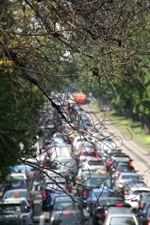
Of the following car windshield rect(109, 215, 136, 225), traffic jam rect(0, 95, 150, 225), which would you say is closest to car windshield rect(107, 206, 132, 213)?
traffic jam rect(0, 95, 150, 225)

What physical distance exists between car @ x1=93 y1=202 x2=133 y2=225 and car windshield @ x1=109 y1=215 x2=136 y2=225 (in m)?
1.71

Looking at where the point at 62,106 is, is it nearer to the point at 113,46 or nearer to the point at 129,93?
the point at 113,46

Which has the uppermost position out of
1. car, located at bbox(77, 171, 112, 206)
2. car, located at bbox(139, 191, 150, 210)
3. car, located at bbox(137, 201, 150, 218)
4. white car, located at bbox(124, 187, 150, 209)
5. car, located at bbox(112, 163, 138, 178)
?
car, located at bbox(112, 163, 138, 178)

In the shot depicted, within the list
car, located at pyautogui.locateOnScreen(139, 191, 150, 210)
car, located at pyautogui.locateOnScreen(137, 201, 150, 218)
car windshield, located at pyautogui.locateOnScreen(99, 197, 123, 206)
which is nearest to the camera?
car windshield, located at pyautogui.locateOnScreen(99, 197, 123, 206)

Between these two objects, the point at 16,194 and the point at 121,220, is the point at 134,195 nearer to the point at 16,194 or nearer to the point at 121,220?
the point at 121,220

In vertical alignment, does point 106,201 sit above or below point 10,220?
above

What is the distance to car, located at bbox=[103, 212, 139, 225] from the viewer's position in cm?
2614

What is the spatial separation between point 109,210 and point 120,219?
2372mm

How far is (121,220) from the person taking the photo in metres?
26.4

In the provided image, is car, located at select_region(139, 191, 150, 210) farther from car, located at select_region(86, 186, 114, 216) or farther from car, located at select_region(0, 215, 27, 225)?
car, located at select_region(0, 215, 27, 225)

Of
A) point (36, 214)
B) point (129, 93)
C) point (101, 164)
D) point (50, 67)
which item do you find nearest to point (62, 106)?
point (50, 67)

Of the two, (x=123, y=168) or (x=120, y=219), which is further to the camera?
(x=123, y=168)

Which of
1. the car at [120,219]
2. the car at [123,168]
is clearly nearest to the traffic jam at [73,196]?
the car at [120,219]

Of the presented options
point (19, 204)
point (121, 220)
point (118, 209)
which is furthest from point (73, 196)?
point (19, 204)
